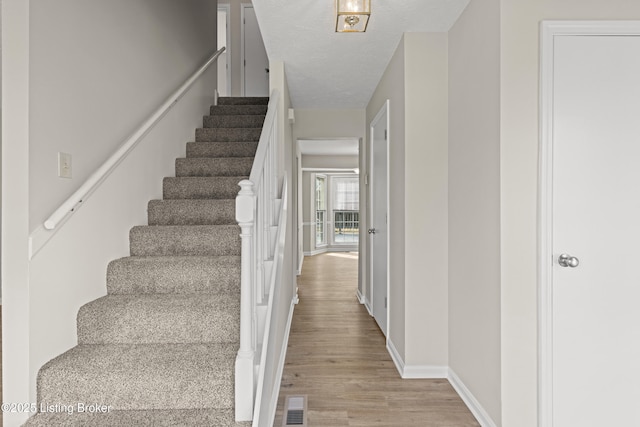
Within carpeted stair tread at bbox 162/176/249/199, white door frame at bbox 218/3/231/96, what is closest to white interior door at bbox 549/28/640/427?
carpeted stair tread at bbox 162/176/249/199

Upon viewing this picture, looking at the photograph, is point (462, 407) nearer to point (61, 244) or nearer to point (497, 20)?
point (497, 20)

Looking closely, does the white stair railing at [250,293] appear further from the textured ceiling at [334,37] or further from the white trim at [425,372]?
the white trim at [425,372]

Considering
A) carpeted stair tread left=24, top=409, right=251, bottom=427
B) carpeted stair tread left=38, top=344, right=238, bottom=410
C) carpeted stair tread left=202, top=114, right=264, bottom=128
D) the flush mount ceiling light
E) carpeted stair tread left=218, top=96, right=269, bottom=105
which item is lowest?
carpeted stair tread left=24, top=409, right=251, bottom=427

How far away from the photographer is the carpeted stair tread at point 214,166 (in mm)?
3055

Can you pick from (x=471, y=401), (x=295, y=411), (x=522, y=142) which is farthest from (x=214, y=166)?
(x=471, y=401)

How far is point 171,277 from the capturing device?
2.15 metres

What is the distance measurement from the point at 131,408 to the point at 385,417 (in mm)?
1359

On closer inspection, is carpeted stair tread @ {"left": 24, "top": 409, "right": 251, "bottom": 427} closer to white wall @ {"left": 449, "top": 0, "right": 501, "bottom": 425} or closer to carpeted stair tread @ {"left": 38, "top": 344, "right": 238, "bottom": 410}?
carpeted stair tread @ {"left": 38, "top": 344, "right": 238, "bottom": 410}

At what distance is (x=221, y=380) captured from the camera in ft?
5.26

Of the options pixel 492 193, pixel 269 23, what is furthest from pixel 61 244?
pixel 492 193

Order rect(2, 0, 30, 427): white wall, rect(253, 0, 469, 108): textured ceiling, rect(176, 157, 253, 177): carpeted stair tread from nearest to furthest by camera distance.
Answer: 1. rect(2, 0, 30, 427): white wall
2. rect(253, 0, 469, 108): textured ceiling
3. rect(176, 157, 253, 177): carpeted stair tread

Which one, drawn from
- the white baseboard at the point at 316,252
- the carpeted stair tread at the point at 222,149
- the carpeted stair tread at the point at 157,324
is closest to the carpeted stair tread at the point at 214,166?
the carpeted stair tread at the point at 222,149

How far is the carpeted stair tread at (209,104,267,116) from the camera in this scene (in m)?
4.08

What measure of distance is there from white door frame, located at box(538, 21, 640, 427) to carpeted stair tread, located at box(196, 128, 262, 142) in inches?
93.3
